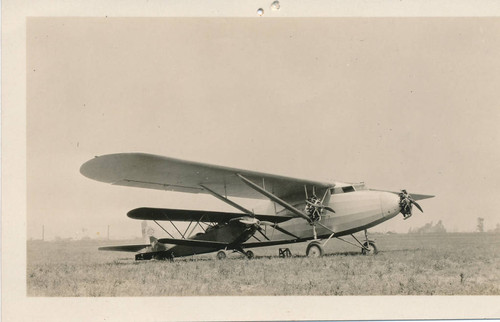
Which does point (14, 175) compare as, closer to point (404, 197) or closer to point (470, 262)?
point (404, 197)

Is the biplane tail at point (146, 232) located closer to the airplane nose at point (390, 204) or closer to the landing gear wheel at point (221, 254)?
the landing gear wheel at point (221, 254)

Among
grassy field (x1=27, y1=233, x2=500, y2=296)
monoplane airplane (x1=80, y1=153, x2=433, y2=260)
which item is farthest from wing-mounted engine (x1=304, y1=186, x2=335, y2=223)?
grassy field (x1=27, y1=233, x2=500, y2=296)

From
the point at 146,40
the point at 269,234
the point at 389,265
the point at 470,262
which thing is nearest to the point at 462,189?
the point at 470,262

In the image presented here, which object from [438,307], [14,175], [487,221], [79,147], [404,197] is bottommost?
[438,307]

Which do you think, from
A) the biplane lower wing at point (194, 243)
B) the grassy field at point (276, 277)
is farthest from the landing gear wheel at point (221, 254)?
the grassy field at point (276, 277)

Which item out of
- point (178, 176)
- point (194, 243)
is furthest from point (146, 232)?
point (178, 176)

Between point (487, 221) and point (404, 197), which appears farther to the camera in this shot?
point (404, 197)

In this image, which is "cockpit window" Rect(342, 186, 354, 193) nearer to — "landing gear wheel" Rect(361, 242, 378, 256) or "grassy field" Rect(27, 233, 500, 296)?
"landing gear wheel" Rect(361, 242, 378, 256)
